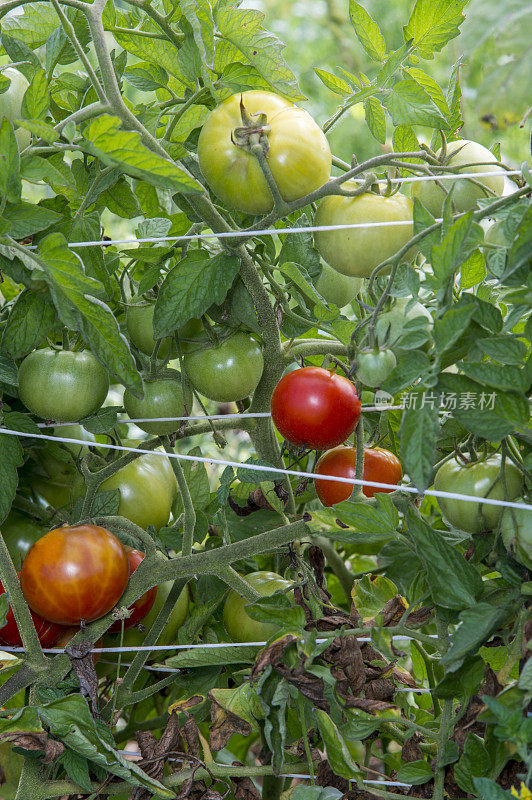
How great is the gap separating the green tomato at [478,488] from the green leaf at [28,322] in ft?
0.93

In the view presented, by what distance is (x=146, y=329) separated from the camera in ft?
1.79

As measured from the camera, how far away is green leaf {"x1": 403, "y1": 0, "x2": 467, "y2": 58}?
19.0 inches

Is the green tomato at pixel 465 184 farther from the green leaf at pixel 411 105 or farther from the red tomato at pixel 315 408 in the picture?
the red tomato at pixel 315 408

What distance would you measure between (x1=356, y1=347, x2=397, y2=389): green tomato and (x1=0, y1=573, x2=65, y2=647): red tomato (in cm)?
32

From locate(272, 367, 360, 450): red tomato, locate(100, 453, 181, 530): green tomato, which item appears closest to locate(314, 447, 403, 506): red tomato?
locate(272, 367, 360, 450): red tomato

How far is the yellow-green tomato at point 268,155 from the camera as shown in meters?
0.43

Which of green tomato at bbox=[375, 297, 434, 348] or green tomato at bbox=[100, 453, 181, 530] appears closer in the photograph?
green tomato at bbox=[375, 297, 434, 348]

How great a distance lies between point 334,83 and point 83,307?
0.24 meters

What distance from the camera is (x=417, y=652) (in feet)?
2.03

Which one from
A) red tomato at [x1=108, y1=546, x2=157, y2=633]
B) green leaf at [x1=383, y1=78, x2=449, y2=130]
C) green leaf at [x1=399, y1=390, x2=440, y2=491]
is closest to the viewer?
green leaf at [x1=399, y1=390, x2=440, y2=491]

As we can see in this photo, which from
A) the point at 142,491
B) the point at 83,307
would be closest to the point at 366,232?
the point at 83,307

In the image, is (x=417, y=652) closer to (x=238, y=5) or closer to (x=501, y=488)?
(x=501, y=488)

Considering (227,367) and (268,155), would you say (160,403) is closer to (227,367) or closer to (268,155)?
(227,367)

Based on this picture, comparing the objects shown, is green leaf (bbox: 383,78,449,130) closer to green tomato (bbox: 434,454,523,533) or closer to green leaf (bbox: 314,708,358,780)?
green tomato (bbox: 434,454,523,533)
